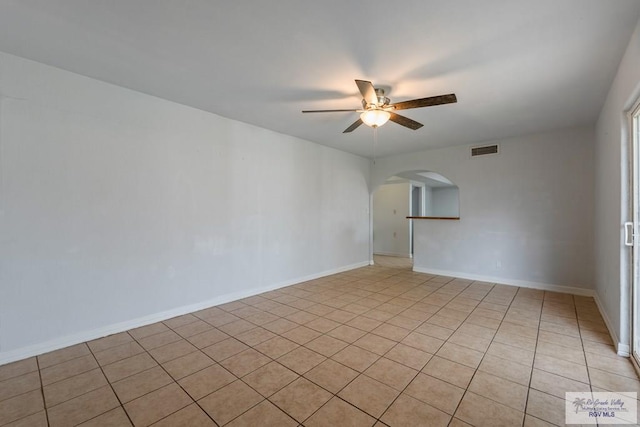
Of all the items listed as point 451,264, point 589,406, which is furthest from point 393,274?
point 589,406

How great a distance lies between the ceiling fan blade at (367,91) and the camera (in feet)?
7.26

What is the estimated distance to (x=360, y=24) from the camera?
1.90m

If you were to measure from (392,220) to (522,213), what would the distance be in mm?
3681

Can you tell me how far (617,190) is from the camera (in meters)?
2.49

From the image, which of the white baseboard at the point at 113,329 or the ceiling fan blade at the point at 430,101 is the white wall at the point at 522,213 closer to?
the ceiling fan blade at the point at 430,101

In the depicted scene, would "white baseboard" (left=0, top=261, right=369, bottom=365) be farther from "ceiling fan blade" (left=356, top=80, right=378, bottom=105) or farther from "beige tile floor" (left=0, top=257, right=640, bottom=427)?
"ceiling fan blade" (left=356, top=80, right=378, bottom=105)

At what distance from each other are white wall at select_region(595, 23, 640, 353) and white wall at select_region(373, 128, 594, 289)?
94cm

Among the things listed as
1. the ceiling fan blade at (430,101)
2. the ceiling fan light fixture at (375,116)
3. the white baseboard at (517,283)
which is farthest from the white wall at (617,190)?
the ceiling fan light fixture at (375,116)

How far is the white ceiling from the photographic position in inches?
69.5

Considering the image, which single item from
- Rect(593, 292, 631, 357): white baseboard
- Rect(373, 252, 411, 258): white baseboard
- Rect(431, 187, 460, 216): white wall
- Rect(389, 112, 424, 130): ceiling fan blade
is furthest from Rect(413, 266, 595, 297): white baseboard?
Rect(431, 187, 460, 216): white wall

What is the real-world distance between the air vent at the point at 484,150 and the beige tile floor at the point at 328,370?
2.61 meters

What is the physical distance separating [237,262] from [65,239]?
1.87m

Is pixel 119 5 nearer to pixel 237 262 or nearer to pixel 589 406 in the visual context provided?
pixel 237 262

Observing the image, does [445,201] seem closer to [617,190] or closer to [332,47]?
[617,190]
